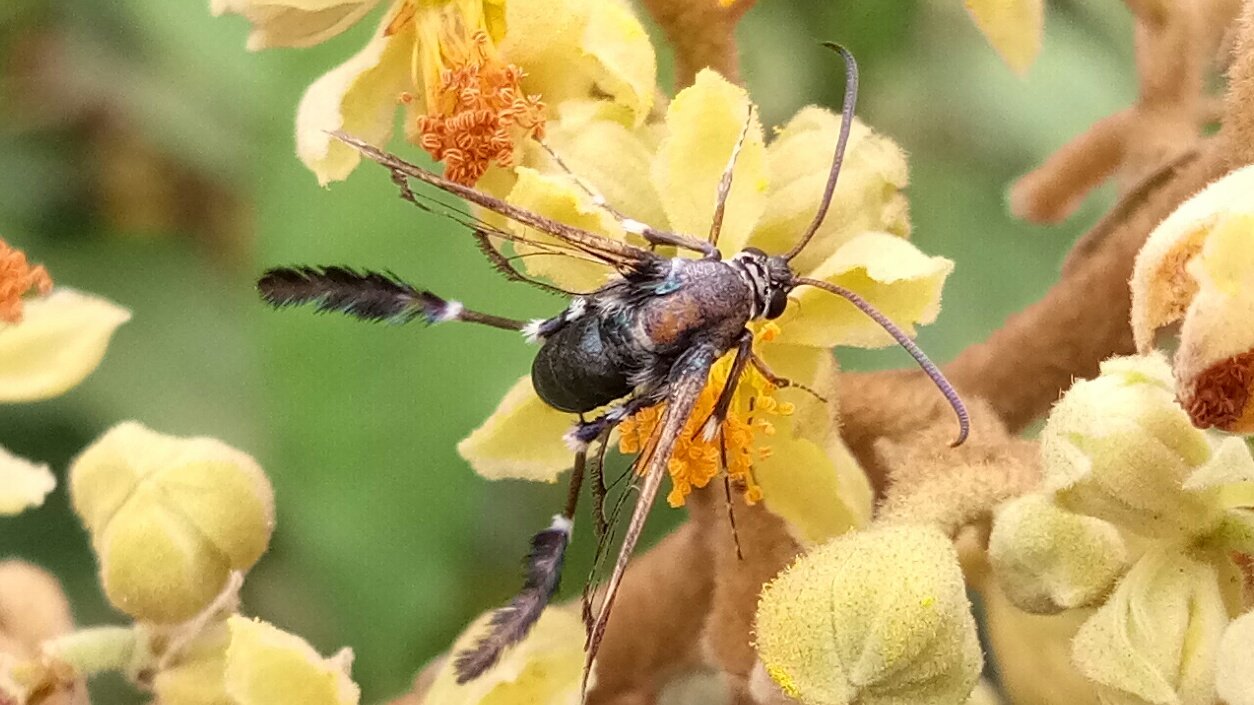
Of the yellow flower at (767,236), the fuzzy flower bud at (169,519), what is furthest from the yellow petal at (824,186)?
the fuzzy flower bud at (169,519)

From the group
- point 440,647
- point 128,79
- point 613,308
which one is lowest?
point 440,647

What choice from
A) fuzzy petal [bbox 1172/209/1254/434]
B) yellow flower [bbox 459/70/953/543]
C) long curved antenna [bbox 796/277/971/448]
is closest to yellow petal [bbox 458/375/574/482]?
yellow flower [bbox 459/70/953/543]

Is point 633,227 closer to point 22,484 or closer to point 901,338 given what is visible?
point 901,338

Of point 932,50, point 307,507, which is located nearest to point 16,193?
point 307,507

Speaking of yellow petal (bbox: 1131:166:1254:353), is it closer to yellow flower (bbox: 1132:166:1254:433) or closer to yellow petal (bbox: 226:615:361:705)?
yellow flower (bbox: 1132:166:1254:433)

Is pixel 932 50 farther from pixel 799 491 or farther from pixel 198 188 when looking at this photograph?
pixel 198 188
